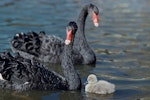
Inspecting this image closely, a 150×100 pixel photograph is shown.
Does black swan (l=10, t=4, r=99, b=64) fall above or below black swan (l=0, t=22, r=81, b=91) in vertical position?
above

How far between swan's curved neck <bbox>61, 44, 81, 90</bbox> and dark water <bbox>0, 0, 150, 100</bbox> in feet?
0.39

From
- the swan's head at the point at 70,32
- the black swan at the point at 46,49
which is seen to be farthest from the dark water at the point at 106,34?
the swan's head at the point at 70,32

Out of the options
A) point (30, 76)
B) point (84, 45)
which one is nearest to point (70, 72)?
point (30, 76)

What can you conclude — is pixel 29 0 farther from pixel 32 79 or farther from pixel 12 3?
pixel 32 79

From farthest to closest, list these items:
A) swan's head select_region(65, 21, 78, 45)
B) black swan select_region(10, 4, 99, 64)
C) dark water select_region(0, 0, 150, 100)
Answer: black swan select_region(10, 4, 99, 64) → dark water select_region(0, 0, 150, 100) → swan's head select_region(65, 21, 78, 45)

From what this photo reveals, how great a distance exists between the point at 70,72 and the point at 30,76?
0.63m

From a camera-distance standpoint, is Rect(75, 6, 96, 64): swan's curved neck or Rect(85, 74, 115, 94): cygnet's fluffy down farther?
Rect(75, 6, 96, 64): swan's curved neck

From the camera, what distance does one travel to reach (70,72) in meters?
7.40

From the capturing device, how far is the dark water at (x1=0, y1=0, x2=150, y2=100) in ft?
23.9

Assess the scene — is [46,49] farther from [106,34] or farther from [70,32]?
[106,34]

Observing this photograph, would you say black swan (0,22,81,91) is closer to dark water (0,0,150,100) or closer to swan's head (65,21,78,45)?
swan's head (65,21,78,45)

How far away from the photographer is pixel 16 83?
7117 millimetres

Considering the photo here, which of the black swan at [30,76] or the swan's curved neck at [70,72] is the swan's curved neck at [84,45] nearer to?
the swan's curved neck at [70,72]

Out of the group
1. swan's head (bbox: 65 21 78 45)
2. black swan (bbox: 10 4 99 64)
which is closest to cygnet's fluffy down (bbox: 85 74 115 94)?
swan's head (bbox: 65 21 78 45)
